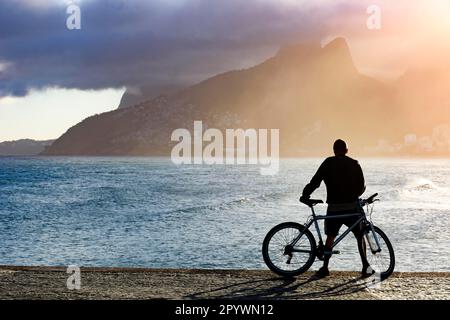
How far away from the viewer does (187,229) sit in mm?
40312

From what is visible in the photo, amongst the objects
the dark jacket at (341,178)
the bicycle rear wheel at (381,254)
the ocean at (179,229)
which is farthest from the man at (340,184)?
the ocean at (179,229)

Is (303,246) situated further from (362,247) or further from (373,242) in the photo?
(373,242)

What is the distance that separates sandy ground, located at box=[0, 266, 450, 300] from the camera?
8562 mm

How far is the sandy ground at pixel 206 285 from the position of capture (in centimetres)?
856

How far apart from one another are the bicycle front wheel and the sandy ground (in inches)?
6.8

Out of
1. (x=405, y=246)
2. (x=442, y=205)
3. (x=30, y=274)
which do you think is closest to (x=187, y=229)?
(x=405, y=246)

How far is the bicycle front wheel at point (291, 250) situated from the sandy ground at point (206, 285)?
17cm

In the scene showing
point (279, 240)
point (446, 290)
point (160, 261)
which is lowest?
point (160, 261)

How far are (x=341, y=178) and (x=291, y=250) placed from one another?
1337mm

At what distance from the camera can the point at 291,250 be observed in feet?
31.8
